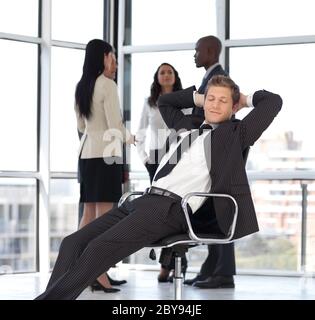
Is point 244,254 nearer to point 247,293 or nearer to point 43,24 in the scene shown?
point 247,293

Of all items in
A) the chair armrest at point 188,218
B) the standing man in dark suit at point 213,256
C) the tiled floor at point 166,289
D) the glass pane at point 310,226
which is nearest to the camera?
the chair armrest at point 188,218

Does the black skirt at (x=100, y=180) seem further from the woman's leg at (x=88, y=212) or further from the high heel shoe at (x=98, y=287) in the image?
the high heel shoe at (x=98, y=287)

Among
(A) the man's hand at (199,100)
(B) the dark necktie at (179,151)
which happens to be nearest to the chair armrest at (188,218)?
(B) the dark necktie at (179,151)

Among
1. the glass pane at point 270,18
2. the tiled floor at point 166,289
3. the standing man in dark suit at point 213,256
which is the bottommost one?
the tiled floor at point 166,289

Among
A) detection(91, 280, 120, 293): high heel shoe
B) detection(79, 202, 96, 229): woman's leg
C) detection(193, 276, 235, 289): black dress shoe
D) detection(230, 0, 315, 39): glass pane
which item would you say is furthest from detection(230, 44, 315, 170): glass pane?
detection(91, 280, 120, 293): high heel shoe

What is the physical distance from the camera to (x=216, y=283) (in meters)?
5.53

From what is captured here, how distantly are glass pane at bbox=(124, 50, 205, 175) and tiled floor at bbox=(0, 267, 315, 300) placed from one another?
1.29 metres

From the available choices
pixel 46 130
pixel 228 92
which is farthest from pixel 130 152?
pixel 228 92

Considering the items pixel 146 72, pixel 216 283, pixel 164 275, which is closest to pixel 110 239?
pixel 216 283

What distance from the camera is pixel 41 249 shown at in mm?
6707

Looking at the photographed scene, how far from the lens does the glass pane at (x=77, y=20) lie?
22.2 ft

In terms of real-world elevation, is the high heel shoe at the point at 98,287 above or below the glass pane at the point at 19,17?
below

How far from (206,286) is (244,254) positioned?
1.15m

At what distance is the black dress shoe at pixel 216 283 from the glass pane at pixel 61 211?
161 centimetres
